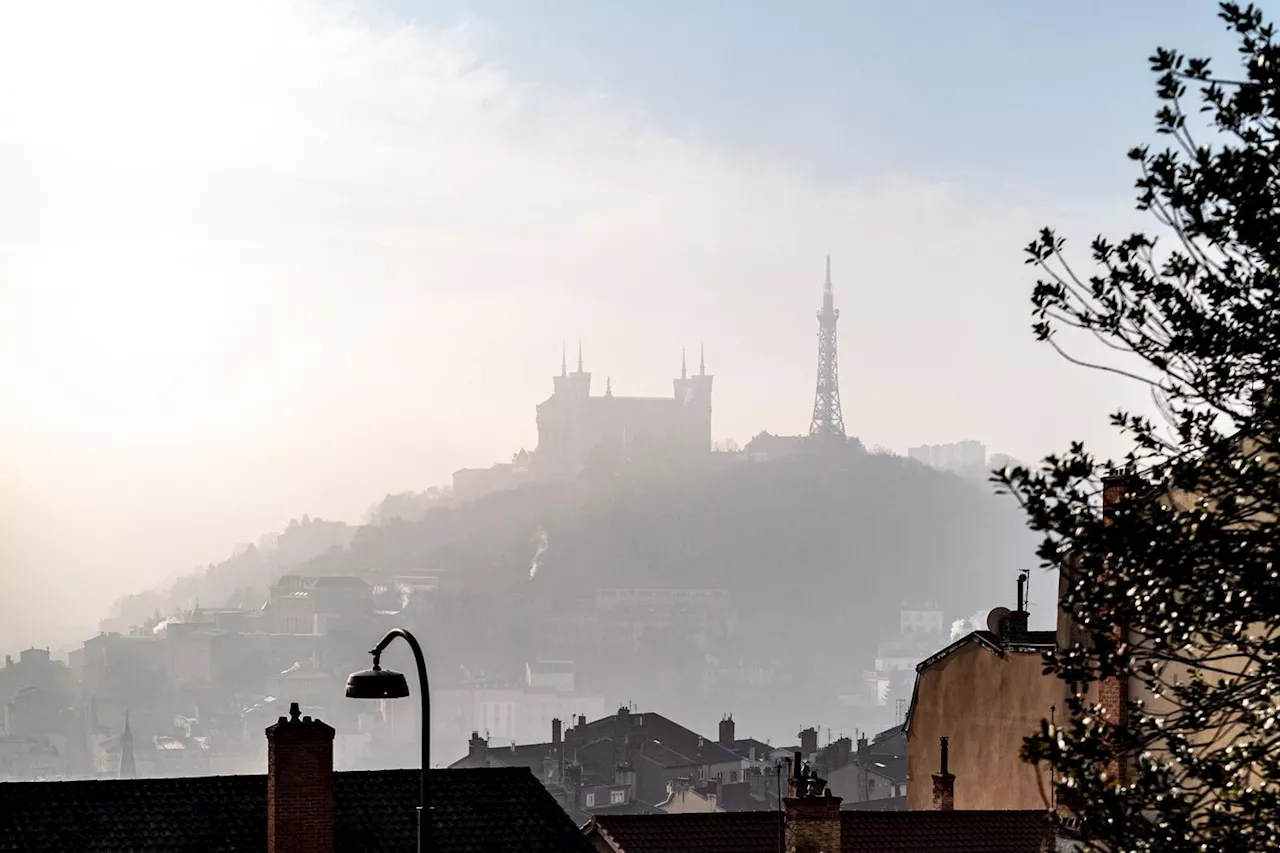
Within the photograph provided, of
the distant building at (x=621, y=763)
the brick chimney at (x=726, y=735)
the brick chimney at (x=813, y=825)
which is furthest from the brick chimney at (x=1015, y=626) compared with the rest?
the brick chimney at (x=726, y=735)

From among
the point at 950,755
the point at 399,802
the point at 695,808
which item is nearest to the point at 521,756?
the point at 695,808

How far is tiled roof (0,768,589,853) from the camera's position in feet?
66.6

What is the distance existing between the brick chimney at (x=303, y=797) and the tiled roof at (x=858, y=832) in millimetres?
4377

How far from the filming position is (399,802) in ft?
71.7

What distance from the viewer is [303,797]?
802 inches

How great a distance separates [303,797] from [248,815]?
1.09 metres

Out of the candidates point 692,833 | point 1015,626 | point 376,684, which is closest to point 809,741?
point 1015,626

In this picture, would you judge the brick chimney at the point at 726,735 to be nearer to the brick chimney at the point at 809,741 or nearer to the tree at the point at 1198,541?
the brick chimney at the point at 809,741

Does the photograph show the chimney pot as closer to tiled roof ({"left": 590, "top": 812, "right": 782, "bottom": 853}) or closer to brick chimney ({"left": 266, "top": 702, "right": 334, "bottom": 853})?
tiled roof ({"left": 590, "top": 812, "right": 782, "bottom": 853})

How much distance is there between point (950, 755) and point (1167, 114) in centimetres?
2113

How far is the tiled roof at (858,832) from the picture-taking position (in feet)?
76.3

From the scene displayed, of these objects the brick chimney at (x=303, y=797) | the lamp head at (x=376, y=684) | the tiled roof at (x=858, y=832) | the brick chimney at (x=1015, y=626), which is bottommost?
the tiled roof at (x=858, y=832)

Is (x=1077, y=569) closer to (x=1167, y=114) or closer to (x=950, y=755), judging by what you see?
(x=1167, y=114)

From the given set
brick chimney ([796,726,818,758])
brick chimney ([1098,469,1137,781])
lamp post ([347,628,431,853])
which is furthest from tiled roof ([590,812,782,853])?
brick chimney ([796,726,818,758])
